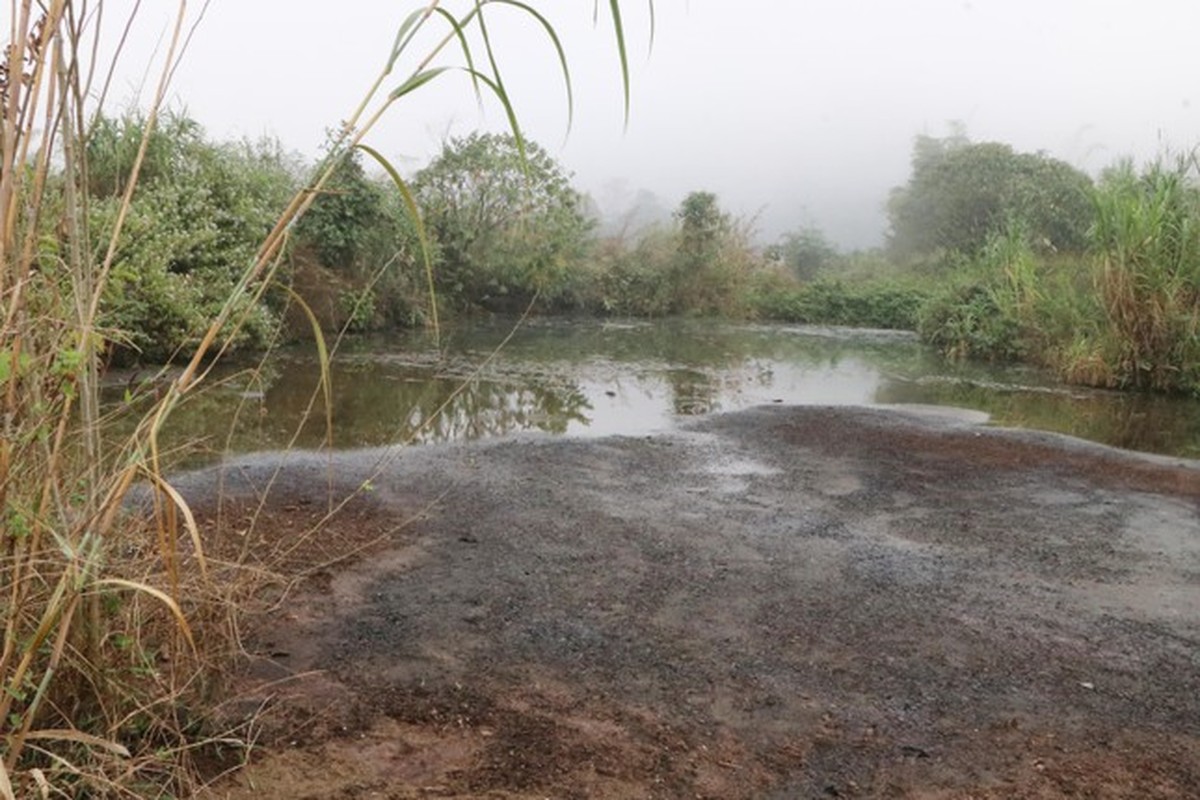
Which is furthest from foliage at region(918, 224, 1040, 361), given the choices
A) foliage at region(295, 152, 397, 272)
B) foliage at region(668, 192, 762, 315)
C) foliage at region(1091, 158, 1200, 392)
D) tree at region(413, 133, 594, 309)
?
foliage at region(295, 152, 397, 272)

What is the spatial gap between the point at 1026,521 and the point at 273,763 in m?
5.04

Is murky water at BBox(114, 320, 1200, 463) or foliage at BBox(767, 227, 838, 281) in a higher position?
foliage at BBox(767, 227, 838, 281)

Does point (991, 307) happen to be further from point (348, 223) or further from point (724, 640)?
point (724, 640)

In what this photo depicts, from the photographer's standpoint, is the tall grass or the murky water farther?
the murky water

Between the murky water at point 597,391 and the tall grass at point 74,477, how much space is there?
339 cm

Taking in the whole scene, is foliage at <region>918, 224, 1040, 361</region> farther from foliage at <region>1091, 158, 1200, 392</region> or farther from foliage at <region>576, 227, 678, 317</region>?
foliage at <region>576, 227, 678, 317</region>

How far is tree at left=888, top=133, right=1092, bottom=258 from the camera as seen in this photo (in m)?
27.2

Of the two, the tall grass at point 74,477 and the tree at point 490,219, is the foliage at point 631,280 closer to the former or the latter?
the tree at point 490,219

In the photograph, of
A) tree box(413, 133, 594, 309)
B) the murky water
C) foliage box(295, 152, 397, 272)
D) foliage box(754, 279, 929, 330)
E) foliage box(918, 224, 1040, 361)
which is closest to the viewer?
the murky water

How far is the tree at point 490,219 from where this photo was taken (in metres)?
21.0

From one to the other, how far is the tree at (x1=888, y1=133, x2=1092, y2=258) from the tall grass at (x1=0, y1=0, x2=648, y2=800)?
26.2 meters

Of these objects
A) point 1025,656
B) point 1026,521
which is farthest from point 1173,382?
point 1025,656

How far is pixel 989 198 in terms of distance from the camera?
30.7 m


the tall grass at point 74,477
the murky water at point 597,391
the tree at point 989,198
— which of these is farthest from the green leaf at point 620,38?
the tree at point 989,198
